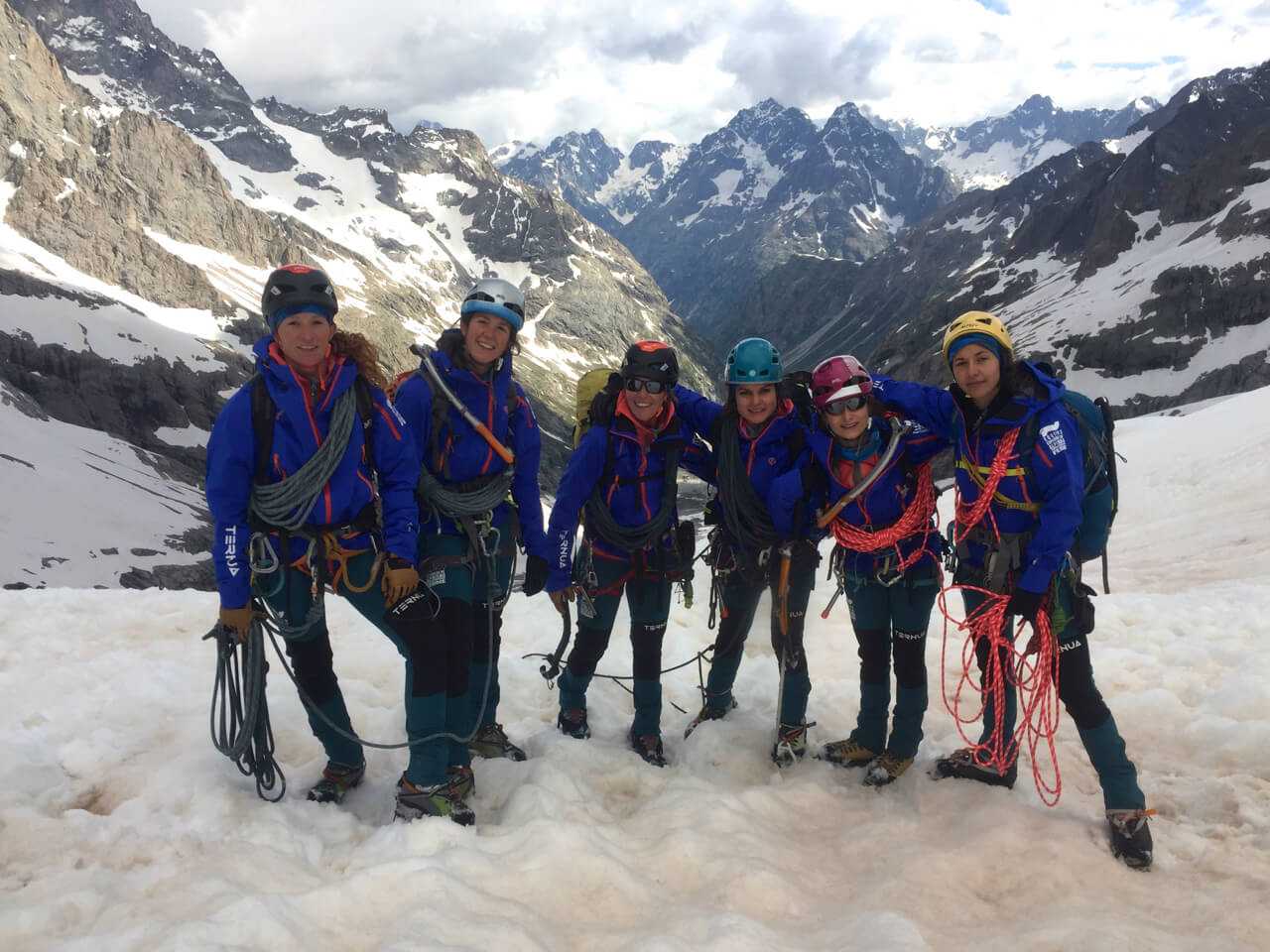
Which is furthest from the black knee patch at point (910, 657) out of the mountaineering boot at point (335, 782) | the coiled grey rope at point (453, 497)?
the mountaineering boot at point (335, 782)

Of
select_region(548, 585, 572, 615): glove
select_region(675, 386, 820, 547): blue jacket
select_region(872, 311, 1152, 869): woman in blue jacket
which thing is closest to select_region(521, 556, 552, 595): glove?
select_region(548, 585, 572, 615): glove

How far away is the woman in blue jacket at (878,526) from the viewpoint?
20.2ft

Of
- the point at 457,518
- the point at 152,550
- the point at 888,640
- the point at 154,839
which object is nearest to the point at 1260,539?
the point at 888,640

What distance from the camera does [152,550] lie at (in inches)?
2244

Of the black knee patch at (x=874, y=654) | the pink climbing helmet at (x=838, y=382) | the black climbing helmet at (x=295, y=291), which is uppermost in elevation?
the black climbing helmet at (x=295, y=291)

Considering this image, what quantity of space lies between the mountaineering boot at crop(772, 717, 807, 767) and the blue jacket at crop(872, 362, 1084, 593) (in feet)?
8.04

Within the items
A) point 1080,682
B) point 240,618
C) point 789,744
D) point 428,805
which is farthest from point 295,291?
point 1080,682

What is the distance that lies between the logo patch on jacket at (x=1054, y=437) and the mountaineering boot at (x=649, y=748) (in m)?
4.46

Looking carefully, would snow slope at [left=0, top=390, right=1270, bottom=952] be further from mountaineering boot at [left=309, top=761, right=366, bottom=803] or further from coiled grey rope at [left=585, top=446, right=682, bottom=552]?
coiled grey rope at [left=585, top=446, right=682, bottom=552]

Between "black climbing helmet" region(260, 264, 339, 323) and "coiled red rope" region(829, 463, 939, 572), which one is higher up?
"black climbing helmet" region(260, 264, 339, 323)

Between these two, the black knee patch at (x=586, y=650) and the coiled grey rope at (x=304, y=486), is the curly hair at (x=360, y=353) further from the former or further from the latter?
the black knee patch at (x=586, y=650)

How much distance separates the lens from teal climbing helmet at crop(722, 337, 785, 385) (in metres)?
6.46

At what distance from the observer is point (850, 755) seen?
6.85m

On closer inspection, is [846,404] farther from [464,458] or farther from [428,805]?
[428,805]
